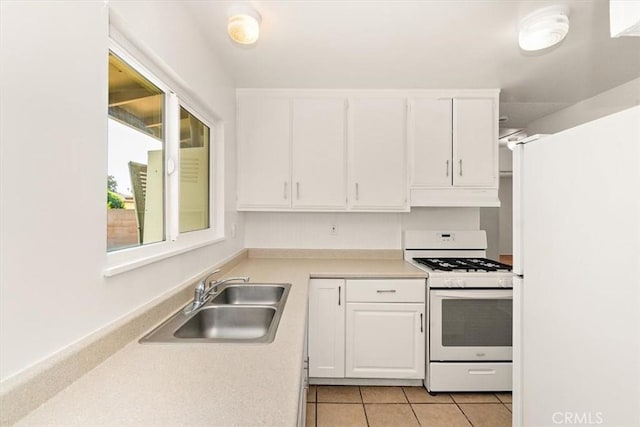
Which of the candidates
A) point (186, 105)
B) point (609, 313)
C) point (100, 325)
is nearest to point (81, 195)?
point (100, 325)

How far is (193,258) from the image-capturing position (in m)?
1.78

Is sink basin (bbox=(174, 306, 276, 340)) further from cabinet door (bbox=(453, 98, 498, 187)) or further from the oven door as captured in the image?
cabinet door (bbox=(453, 98, 498, 187))

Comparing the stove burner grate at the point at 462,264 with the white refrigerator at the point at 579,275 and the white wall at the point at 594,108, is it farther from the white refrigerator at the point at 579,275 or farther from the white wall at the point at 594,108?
the white wall at the point at 594,108

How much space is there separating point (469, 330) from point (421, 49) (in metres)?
1.90

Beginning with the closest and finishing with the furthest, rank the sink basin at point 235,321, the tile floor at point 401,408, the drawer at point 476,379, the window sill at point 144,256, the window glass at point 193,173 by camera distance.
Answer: the window sill at point 144,256 < the sink basin at point 235,321 < the window glass at point 193,173 < the tile floor at point 401,408 < the drawer at point 476,379

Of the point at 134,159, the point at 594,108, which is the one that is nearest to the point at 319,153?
the point at 134,159

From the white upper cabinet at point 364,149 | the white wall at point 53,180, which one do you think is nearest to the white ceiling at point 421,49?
the white upper cabinet at point 364,149

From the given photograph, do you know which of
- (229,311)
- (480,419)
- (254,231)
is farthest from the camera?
(254,231)

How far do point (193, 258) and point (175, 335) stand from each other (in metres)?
0.59

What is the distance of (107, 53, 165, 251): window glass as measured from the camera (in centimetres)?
121

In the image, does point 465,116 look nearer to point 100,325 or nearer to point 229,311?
point 229,311

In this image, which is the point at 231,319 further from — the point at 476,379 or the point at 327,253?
the point at 476,379

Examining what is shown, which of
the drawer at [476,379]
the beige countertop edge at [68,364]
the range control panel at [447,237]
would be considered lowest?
the drawer at [476,379]

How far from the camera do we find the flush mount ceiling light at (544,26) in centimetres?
162
